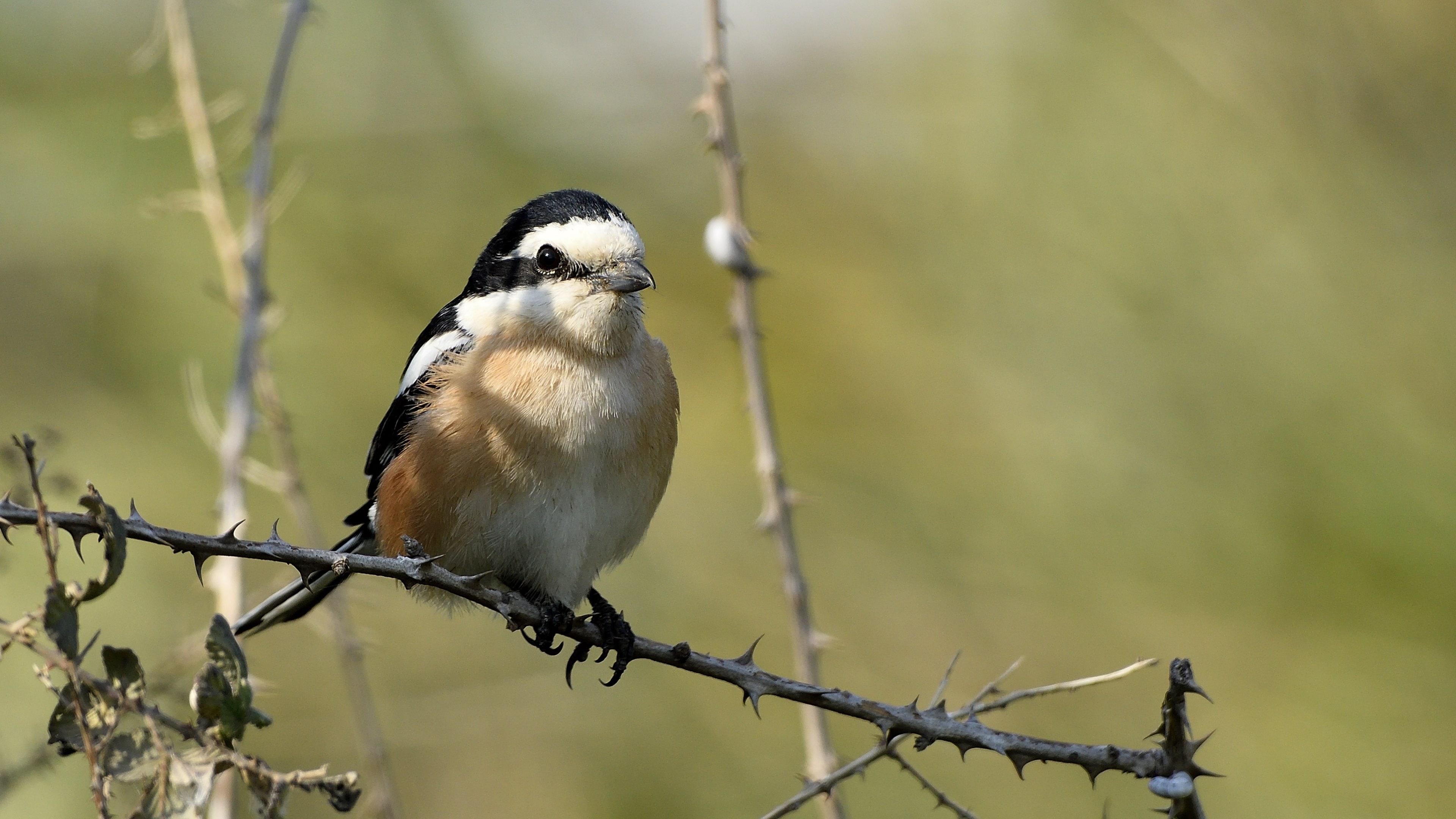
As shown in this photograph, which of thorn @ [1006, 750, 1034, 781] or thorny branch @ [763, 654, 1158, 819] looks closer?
thorn @ [1006, 750, 1034, 781]

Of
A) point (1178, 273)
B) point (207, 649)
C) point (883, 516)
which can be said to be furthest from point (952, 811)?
point (1178, 273)

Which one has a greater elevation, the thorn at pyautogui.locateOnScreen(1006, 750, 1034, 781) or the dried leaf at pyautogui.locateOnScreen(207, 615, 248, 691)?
the thorn at pyautogui.locateOnScreen(1006, 750, 1034, 781)

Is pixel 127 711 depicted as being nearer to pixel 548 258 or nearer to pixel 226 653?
pixel 226 653

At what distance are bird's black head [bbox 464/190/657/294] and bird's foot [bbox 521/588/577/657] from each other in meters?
0.96

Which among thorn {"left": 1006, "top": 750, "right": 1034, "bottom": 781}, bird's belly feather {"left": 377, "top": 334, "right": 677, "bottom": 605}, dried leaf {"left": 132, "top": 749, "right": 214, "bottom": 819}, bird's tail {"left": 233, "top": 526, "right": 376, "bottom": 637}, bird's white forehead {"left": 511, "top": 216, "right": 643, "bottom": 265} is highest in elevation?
bird's white forehead {"left": 511, "top": 216, "right": 643, "bottom": 265}

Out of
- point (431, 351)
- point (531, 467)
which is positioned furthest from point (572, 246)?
point (531, 467)

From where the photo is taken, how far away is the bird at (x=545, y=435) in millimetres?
3242

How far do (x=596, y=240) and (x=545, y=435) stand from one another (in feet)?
2.05

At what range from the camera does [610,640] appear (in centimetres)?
345

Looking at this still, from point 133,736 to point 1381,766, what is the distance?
15.4 ft

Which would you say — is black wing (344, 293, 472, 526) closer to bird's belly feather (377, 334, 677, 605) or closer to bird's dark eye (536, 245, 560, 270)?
bird's belly feather (377, 334, 677, 605)

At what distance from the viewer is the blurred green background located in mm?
5051

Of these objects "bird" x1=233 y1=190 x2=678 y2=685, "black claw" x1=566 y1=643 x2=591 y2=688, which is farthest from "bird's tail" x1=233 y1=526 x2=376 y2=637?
"black claw" x1=566 y1=643 x2=591 y2=688

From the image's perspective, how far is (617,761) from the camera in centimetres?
550
